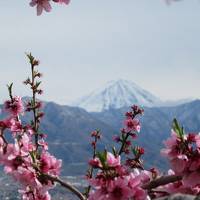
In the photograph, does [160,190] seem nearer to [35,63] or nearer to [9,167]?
[9,167]

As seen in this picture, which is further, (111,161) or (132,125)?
(132,125)

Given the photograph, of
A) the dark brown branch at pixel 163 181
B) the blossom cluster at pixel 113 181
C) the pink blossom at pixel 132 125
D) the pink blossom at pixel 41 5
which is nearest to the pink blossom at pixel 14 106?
the pink blossom at pixel 132 125

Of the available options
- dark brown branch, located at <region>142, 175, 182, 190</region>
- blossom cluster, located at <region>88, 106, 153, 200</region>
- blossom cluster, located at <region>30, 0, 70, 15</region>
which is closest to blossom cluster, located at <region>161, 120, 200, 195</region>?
dark brown branch, located at <region>142, 175, 182, 190</region>

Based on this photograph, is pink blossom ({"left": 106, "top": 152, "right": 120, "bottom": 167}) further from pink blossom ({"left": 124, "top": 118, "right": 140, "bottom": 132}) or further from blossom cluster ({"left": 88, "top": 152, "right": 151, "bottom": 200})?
pink blossom ({"left": 124, "top": 118, "right": 140, "bottom": 132})

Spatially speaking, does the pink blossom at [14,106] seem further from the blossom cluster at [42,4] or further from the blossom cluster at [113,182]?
the blossom cluster at [113,182]

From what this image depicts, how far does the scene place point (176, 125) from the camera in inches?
165

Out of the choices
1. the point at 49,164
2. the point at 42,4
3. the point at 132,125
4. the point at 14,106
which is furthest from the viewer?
the point at 132,125

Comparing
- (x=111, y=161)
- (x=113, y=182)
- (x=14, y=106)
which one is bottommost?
(x=113, y=182)

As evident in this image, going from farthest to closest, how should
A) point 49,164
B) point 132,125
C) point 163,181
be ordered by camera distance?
1. point 132,125
2. point 49,164
3. point 163,181

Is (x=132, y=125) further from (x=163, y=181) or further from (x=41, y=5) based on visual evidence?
(x=163, y=181)

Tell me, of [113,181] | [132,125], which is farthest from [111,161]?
[132,125]

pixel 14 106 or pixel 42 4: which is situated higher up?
pixel 42 4

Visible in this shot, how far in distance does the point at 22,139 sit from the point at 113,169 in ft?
4.53

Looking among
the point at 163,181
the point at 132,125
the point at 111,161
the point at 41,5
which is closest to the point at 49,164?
the point at 111,161
